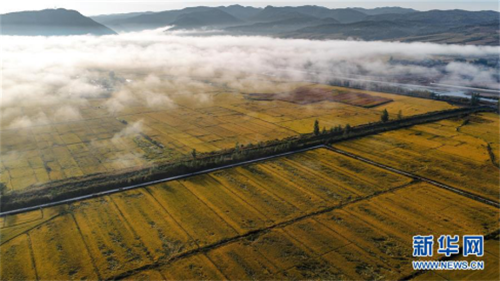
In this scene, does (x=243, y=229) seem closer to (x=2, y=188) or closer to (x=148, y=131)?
(x=2, y=188)

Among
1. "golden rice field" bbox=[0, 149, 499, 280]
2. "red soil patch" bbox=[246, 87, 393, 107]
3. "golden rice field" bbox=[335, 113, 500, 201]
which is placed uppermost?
"red soil patch" bbox=[246, 87, 393, 107]

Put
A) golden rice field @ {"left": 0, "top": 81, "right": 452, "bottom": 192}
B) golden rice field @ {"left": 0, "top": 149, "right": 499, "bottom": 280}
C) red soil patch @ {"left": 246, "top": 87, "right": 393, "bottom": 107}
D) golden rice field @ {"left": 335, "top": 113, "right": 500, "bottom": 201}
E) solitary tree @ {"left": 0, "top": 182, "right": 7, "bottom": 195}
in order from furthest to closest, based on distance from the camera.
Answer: red soil patch @ {"left": 246, "top": 87, "right": 393, "bottom": 107}
golden rice field @ {"left": 0, "top": 81, "right": 452, "bottom": 192}
golden rice field @ {"left": 335, "top": 113, "right": 500, "bottom": 201}
solitary tree @ {"left": 0, "top": 182, "right": 7, "bottom": 195}
golden rice field @ {"left": 0, "top": 149, "right": 499, "bottom": 280}

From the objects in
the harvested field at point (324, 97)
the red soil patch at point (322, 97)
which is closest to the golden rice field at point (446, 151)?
the red soil patch at point (322, 97)

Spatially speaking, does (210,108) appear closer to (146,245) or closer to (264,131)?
(264,131)

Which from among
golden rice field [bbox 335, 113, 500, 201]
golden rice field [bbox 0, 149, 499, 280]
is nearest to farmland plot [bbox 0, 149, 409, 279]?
golden rice field [bbox 0, 149, 499, 280]

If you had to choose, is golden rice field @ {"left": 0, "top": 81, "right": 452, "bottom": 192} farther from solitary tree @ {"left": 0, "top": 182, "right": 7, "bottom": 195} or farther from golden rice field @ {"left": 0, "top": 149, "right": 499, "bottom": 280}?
golden rice field @ {"left": 0, "top": 149, "right": 499, "bottom": 280}

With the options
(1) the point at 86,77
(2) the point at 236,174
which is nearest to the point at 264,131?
(2) the point at 236,174
